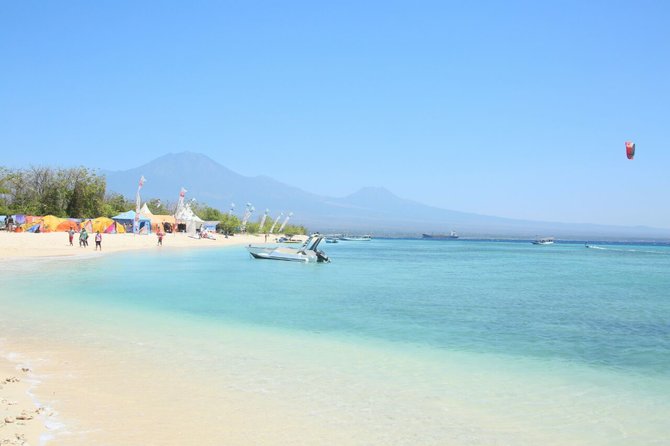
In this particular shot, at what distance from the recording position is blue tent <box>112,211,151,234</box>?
61.0 metres

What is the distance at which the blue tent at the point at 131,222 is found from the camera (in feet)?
200

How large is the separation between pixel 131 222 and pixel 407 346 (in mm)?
54882

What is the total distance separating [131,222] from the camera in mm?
61688

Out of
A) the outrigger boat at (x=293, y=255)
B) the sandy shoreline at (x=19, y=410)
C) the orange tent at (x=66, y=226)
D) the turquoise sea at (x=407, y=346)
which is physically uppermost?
the orange tent at (x=66, y=226)

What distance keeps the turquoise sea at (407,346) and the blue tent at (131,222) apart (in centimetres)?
3830

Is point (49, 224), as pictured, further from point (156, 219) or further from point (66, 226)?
point (156, 219)

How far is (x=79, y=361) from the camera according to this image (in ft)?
30.0

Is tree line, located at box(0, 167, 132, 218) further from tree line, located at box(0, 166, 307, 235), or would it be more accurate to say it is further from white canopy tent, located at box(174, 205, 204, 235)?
white canopy tent, located at box(174, 205, 204, 235)

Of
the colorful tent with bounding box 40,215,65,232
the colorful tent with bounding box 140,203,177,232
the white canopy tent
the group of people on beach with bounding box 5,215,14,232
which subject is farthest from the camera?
the white canopy tent

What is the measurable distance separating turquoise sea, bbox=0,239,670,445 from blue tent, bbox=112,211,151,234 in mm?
38300

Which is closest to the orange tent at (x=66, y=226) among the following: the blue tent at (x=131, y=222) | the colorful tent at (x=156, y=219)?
the blue tent at (x=131, y=222)

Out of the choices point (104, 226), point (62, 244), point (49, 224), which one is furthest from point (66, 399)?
point (104, 226)

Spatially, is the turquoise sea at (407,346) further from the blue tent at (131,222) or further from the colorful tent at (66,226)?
the blue tent at (131,222)

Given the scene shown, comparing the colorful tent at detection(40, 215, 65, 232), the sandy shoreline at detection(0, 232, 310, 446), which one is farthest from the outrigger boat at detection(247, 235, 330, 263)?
the sandy shoreline at detection(0, 232, 310, 446)
